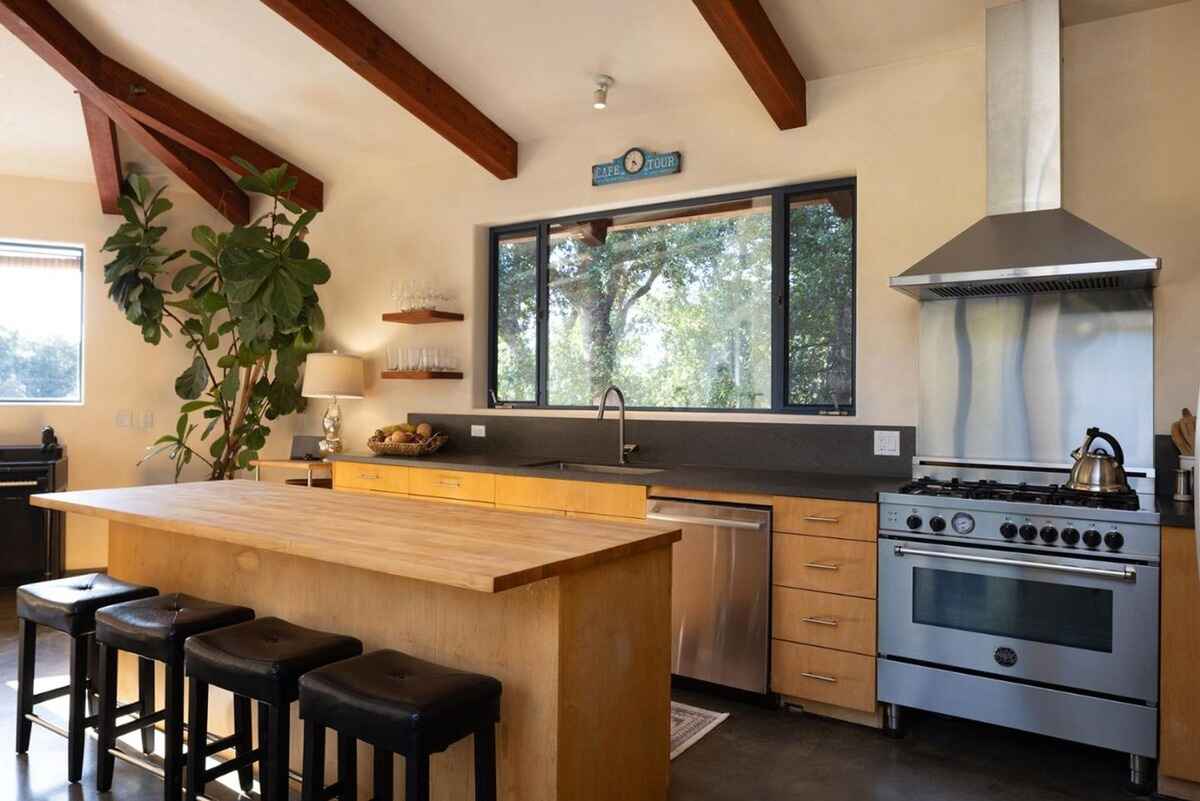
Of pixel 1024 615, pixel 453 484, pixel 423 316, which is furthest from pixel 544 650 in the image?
pixel 423 316

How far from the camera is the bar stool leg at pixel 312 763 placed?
1.98 m

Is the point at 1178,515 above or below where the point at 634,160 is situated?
below

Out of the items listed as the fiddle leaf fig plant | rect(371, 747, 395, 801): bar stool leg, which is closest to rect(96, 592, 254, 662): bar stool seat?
rect(371, 747, 395, 801): bar stool leg

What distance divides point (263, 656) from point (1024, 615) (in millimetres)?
2381

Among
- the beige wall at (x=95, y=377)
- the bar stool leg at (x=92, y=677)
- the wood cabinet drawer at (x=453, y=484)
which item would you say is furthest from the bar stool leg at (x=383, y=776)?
the beige wall at (x=95, y=377)

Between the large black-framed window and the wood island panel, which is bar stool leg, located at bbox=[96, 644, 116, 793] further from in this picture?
the large black-framed window

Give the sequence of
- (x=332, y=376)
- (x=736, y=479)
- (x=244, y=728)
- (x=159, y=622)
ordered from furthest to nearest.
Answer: (x=332, y=376), (x=736, y=479), (x=244, y=728), (x=159, y=622)

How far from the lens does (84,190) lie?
5.89 meters

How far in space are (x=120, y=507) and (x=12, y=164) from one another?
430 cm

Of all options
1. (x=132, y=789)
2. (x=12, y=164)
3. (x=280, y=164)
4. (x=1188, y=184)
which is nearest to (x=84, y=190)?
(x=12, y=164)

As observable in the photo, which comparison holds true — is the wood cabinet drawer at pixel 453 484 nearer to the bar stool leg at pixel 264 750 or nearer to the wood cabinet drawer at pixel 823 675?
the wood cabinet drawer at pixel 823 675

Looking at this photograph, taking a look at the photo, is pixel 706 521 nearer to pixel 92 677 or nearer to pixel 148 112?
pixel 92 677

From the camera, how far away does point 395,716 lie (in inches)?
69.1

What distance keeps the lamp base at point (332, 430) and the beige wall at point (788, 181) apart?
4.1 inches
